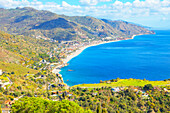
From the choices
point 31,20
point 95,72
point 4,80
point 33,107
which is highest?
point 31,20

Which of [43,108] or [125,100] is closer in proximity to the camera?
[43,108]

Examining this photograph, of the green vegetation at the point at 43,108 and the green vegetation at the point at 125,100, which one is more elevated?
the green vegetation at the point at 43,108

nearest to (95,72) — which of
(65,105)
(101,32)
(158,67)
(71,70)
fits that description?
(71,70)

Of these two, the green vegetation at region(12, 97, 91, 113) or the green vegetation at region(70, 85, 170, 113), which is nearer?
the green vegetation at region(12, 97, 91, 113)

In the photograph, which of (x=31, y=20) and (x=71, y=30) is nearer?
(x=71, y=30)

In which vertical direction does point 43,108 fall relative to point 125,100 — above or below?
above

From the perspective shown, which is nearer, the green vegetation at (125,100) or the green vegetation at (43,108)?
the green vegetation at (43,108)

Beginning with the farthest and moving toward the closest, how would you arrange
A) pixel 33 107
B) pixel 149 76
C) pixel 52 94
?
1. pixel 149 76
2. pixel 52 94
3. pixel 33 107

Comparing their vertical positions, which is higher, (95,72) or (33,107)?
(33,107)

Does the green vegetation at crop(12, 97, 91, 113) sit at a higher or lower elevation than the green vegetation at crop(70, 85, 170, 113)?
higher

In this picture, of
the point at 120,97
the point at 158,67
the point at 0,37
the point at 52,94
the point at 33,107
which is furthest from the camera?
the point at 0,37

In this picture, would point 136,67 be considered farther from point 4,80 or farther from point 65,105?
point 65,105
